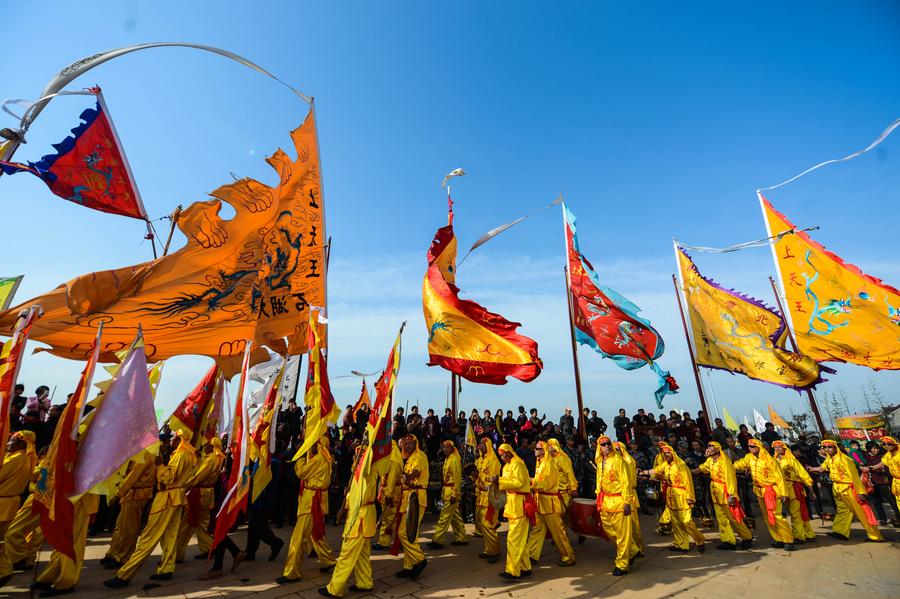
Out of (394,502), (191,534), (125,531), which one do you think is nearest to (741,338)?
(394,502)

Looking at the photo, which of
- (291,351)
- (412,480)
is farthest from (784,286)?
(291,351)

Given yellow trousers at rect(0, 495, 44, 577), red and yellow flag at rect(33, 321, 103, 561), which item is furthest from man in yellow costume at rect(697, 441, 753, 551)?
yellow trousers at rect(0, 495, 44, 577)

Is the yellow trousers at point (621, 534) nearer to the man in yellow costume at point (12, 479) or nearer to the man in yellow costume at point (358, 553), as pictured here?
the man in yellow costume at point (358, 553)

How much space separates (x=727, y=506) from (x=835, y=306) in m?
8.49

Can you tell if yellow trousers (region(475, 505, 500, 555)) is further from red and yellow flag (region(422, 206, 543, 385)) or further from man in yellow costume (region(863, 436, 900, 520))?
man in yellow costume (region(863, 436, 900, 520))

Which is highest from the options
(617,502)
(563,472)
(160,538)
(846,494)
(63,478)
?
(63,478)

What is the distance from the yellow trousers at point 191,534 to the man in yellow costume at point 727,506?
1021cm

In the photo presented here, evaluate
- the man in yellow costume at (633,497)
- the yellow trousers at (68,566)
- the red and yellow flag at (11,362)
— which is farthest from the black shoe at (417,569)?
the red and yellow flag at (11,362)

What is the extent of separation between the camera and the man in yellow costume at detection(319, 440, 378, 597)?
6125 millimetres

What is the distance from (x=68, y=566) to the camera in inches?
239

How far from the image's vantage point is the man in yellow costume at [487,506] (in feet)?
27.0

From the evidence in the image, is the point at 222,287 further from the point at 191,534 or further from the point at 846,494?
the point at 846,494

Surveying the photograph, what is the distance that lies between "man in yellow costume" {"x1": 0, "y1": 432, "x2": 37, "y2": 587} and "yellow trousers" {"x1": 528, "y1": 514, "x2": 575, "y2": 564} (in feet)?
27.0

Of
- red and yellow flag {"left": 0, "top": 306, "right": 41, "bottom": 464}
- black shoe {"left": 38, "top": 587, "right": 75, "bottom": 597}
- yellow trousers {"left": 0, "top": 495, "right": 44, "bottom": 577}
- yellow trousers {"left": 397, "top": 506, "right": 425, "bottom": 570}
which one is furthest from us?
yellow trousers {"left": 397, "top": 506, "right": 425, "bottom": 570}
